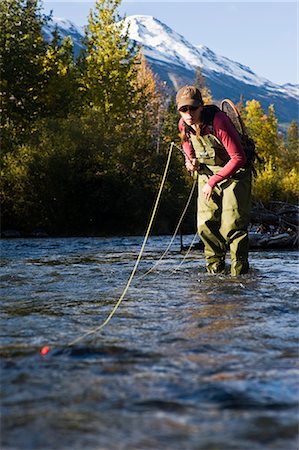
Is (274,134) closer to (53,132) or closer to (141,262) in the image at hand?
(53,132)

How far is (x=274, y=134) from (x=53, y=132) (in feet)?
143

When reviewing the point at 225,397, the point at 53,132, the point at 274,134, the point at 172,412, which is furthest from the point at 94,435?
the point at 274,134

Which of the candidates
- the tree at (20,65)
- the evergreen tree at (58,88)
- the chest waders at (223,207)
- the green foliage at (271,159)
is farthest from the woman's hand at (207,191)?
the evergreen tree at (58,88)

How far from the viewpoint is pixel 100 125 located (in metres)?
24.6

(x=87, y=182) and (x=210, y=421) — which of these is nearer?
(x=210, y=421)

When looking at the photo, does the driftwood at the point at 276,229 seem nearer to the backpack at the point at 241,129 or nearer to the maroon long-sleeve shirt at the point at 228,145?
the backpack at the point at 241,129

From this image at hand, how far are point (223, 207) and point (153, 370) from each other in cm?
416

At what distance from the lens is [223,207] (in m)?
6.93

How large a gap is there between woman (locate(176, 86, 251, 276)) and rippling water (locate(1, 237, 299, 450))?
3.72 ft

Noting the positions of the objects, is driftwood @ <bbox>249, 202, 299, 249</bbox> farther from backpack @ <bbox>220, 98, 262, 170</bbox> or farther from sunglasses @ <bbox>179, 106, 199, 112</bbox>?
sunglasses @ <bbox>179, 106, 199, 112</bbox>

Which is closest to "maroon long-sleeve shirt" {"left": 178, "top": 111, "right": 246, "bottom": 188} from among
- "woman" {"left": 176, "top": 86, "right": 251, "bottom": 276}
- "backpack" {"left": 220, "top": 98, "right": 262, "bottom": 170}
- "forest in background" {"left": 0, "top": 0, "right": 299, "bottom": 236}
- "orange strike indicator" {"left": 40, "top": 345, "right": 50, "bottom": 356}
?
"woman" {"left": 176, "top": 86, "right": 251, "bottom": 276}

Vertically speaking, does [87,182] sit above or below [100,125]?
below

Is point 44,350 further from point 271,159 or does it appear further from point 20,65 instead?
point 271,159

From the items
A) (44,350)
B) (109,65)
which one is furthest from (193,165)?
(109,65)
